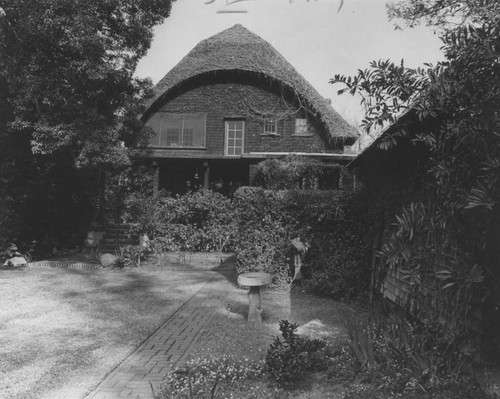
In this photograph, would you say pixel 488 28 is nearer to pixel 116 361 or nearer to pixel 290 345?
pixel 290 345

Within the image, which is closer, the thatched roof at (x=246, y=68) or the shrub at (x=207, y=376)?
the shrub at (x=207, y=376)

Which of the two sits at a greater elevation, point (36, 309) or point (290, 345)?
point (290, 345)

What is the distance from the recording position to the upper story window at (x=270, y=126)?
22188mm

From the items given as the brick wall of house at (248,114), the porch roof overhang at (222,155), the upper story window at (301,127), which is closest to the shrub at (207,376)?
the porch roof overhang at (222,155)

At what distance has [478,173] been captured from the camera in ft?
10.3

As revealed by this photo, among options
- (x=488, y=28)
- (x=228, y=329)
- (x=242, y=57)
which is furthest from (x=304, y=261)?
(x=242, y=57)

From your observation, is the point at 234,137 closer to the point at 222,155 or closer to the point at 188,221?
the point at 222,155

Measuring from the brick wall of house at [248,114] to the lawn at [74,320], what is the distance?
11.1m

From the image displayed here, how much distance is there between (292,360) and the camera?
4.15 metres

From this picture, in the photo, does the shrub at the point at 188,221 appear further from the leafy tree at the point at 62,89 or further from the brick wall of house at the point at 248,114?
the brick wall of house at the point at 248,114

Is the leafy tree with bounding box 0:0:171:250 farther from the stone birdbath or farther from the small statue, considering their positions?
the stone birdbath

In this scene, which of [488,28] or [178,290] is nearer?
[488,28]

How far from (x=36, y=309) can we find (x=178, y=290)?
3.04 metres

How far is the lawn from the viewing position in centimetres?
449
